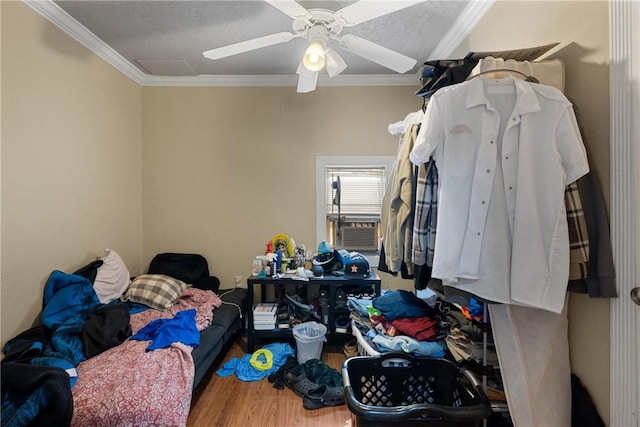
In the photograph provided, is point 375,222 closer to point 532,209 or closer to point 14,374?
point 532,209

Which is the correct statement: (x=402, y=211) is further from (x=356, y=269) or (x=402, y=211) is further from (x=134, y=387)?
(x=134, y=387)

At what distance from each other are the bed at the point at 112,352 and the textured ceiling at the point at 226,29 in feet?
5.79

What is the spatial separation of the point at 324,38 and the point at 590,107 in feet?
4.25

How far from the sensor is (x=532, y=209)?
3.24ft

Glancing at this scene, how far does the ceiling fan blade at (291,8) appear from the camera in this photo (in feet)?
4.33

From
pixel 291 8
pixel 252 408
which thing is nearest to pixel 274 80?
pixel 291 8

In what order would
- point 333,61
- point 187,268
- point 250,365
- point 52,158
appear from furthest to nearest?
point 187,268 < point 250,365 < point 52,158 < point 333,61

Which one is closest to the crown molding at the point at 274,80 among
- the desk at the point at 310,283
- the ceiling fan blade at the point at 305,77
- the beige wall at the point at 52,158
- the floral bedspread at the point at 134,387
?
the beige wall at the point at 52,158

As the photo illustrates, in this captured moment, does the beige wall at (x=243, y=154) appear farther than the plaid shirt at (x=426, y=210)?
Yes

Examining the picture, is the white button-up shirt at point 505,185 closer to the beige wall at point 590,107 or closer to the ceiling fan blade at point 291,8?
the beige wall at point 590,107

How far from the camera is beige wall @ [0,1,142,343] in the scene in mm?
1724

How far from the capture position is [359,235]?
121 inches

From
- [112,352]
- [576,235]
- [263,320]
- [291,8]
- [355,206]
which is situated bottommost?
[263,320]

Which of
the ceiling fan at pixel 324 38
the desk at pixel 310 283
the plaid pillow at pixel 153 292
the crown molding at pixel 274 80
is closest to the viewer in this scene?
the ceiling fan at pixel 324 38
